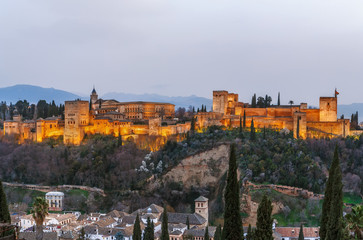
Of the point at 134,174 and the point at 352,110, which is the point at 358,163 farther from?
the point at 352,110

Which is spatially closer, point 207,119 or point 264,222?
point 264,222

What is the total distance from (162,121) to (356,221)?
1952 inches

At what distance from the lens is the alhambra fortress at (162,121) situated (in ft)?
206

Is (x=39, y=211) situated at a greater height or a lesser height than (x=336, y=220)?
lesser

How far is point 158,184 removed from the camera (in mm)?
57719

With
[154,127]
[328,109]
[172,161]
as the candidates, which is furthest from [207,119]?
[328,109]

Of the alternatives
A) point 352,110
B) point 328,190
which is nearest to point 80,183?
point 328,190

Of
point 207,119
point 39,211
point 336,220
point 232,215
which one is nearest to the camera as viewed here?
point 336,220

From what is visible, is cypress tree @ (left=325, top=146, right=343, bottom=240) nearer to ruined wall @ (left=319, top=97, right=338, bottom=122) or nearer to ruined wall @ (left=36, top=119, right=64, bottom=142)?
ruined wall @ (left=319, top=97, right=338, bottom=122)

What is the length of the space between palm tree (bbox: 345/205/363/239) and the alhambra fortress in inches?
1635

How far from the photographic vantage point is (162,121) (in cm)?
6856

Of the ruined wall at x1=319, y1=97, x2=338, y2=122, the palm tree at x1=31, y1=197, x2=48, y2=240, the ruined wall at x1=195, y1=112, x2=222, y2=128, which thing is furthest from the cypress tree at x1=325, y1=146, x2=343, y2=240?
the ruined wall at x1=319, y1=97, x2=338, y2=122

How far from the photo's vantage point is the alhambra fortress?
6291 cm

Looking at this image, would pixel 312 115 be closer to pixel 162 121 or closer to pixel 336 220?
pixel 162 121
